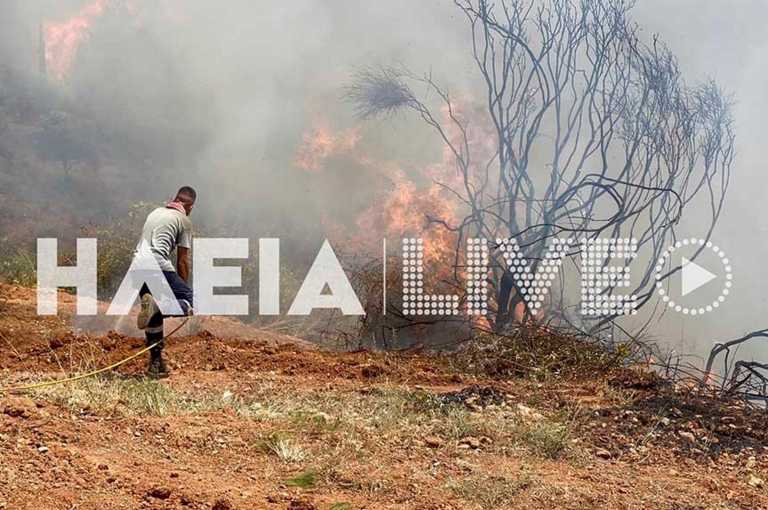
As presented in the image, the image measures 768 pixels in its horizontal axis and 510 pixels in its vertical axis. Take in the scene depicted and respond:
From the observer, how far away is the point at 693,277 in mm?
12344

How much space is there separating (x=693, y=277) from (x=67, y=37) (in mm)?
15831

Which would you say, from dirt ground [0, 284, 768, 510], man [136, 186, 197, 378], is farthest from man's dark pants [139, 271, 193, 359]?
dirt ground [0, 284, 768, 510]

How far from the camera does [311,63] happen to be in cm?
1634

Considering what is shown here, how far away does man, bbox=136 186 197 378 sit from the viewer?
6094 mm

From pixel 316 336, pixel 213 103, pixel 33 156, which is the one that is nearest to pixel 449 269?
pixel 316 336

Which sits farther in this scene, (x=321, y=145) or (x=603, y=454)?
(x=321, y=145)

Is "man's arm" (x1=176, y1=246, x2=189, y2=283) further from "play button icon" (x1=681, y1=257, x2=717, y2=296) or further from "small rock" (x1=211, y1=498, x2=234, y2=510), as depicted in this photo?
"play button icon" (x1=681, y1=257, x2=717, y2=296)

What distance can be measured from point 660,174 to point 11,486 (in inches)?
383

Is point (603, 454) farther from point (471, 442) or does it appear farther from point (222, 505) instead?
point (222, 505)

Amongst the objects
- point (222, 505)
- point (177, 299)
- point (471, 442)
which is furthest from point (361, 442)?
point (177, 299)

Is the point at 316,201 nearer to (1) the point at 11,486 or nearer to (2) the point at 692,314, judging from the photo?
(2) the point at 692,314

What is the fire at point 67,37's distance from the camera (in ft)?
64.0

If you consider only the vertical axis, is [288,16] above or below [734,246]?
above

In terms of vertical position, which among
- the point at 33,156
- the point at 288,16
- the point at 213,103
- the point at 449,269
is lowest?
the point at 449,269
